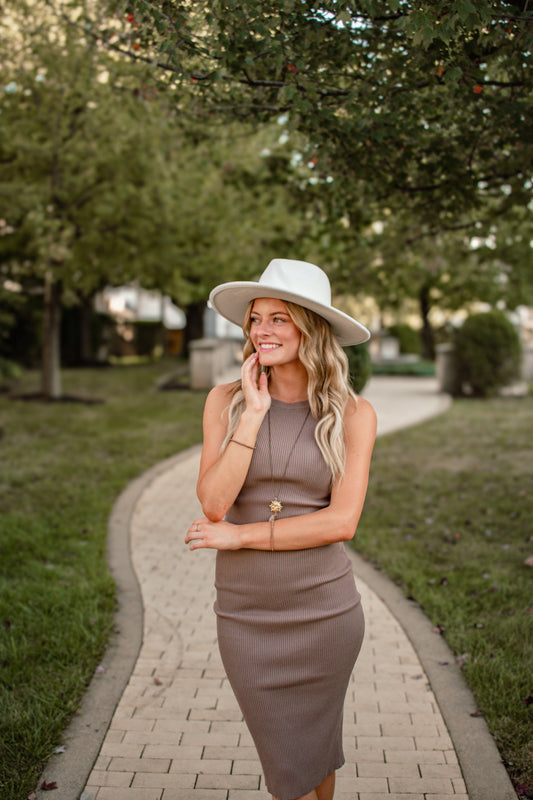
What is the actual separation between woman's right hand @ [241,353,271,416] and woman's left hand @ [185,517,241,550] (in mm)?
402

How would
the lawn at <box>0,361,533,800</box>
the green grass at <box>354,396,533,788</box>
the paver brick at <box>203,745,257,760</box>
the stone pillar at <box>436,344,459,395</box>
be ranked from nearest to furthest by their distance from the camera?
the paver brick at <box>203,745,257,760</box>
the lawn at <box>0,361,533,800</box>
the green grass at <box>354,396,533,788</box>
the stone pillar at <box>436,344,459,395</box>

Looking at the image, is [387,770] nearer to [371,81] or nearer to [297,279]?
[297,279]

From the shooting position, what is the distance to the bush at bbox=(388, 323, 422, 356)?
107 feet

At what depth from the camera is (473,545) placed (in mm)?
6105

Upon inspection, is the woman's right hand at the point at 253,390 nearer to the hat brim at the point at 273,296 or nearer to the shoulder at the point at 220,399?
the shoulder at the point at 220,399

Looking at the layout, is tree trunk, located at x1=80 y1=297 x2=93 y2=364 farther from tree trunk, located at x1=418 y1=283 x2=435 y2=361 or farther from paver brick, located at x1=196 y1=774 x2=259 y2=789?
paver brick, located at x1=196 y1=774 x2=259 y2=789

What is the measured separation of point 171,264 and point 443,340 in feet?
75.4

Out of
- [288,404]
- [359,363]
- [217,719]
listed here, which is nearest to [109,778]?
[217,719]

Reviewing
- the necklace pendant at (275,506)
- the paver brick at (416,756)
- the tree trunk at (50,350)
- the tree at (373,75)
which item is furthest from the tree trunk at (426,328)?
the necklace pendant at (275,506)

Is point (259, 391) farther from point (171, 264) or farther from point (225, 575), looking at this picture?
point (171, 264)

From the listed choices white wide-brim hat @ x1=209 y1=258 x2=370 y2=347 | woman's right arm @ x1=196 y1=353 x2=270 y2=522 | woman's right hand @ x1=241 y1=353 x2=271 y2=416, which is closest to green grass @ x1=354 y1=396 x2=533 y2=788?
woman's right arm @ x1=196 y1=353 x2=270 y2=522

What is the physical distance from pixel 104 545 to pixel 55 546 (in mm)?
407

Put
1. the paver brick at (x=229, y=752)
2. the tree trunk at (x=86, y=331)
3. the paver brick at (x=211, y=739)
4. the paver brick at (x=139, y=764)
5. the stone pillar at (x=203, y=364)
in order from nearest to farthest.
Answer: the paver brick at (x=139, y=764) < the paver brick at (x=229, y=752) < the paver brick at (x=211, y=739) < the stone pillar at (x=203, y=364) < the tree trunk at (x=86, y=331)

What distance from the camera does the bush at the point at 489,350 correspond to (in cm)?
1631
